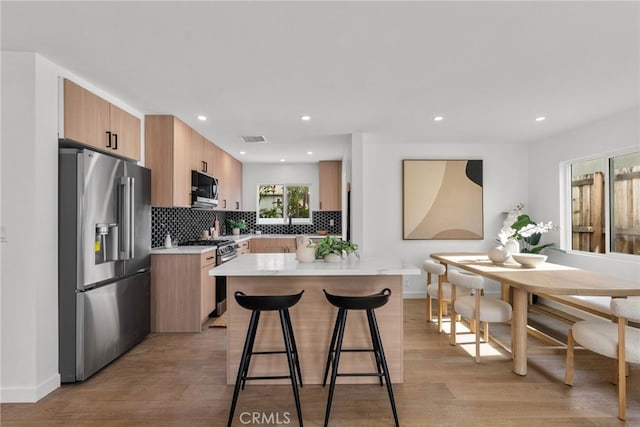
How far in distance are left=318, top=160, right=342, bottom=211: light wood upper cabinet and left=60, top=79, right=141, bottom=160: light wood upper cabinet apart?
3.55 meters

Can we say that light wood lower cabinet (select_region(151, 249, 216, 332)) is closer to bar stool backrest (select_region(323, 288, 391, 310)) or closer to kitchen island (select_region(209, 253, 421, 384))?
kitchen island (select_region(209, 253, 421, 384))

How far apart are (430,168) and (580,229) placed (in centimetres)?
207

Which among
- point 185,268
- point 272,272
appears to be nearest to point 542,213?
point 272,272

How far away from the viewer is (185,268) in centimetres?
370

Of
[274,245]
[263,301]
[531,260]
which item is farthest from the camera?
[274,245]

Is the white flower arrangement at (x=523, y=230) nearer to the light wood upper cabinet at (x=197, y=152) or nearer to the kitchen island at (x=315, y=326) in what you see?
the kitchen island at (x=315, y=326)

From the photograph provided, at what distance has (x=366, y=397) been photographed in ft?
7.91

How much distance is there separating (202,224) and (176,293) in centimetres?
194

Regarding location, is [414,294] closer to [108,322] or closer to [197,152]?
[197,152]

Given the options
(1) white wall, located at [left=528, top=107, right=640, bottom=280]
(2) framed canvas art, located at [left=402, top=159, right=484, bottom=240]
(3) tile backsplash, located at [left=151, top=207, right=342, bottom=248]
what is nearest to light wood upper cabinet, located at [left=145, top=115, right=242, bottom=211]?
(3) tile backsplash, located at [left=151, top=207, right=342, bottom=248]

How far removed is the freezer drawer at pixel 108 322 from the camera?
8.54 ft

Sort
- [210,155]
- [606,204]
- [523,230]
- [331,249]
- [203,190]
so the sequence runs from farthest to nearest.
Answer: [210,155] → [203,190] → [606,204] → [523,230] → [331,249]

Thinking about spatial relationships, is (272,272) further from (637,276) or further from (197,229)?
(637,276)

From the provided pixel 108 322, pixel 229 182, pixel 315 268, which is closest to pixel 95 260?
pixel 108 322
